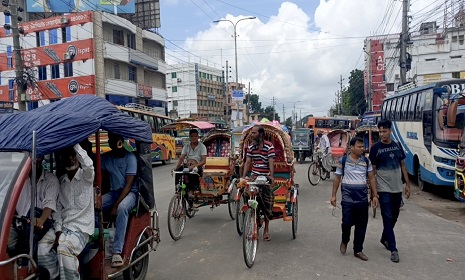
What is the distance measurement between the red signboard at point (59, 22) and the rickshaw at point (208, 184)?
25180 mm

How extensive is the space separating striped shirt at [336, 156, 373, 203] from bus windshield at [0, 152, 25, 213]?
4.16 m

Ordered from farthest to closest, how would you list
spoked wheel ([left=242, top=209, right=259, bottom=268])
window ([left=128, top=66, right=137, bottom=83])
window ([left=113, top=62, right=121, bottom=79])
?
window ([left=128, top=66, right=137, bottom=83])
window ([left=113, top=62, right=121, bottom=79])
spoked wheel ([left=242, top=209, right=259, bottom=268])

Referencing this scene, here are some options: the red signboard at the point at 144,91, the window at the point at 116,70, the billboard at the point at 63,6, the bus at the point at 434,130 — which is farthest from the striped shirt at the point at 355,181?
the billboard at the point at 63,6

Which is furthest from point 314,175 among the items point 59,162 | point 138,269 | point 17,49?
point 17,49

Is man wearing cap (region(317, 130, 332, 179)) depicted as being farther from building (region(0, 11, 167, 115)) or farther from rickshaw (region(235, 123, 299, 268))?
building (region(0, 11, 167, 115))

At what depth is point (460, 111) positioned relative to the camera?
9.94 meters

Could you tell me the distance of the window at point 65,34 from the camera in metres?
31.4

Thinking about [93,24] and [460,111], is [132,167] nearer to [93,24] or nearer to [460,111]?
[460,111]

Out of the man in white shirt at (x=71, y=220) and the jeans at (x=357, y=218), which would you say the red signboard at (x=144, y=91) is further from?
the man in white shirt at (x=71, y=220)

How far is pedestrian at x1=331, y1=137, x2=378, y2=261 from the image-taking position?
5.45 m

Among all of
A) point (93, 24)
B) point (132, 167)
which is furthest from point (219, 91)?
point (132, 167)

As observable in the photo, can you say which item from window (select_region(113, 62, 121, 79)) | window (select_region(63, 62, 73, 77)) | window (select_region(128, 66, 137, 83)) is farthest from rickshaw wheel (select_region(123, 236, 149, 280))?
window (select_region(128, 66, 137, 83))

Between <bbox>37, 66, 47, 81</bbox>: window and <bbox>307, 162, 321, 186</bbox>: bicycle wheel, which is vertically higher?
Answer: <bbox>37, 66, 47, 81</bbox>: window

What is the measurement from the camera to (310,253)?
5824 millimetres
